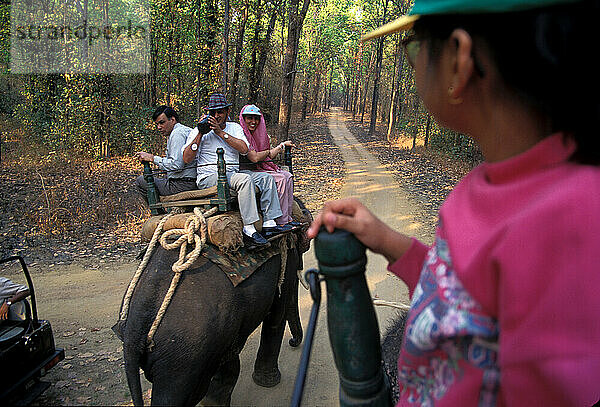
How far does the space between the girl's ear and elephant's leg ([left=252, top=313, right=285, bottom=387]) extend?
3.11 metres

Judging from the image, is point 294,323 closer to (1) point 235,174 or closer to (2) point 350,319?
(1) point 235,174

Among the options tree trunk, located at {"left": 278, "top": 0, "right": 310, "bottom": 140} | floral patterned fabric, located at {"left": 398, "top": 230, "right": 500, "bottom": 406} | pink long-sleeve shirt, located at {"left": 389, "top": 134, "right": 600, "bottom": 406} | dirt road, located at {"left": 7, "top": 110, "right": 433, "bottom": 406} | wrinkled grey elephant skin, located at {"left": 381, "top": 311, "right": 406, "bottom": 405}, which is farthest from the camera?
tree trunk, located at {"left": 278, "top": 0, "right": 310, "bottom": 140}

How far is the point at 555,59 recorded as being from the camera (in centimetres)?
70

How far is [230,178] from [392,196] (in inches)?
310

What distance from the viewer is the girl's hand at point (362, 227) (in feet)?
3.41

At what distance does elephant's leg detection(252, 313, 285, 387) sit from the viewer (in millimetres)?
3717

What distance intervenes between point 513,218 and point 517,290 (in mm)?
118

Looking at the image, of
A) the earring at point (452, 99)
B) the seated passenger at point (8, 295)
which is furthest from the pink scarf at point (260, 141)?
the earring at point (452, 99)

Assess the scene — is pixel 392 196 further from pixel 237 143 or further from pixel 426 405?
pixel 426 405

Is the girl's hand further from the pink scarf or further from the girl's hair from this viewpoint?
the pink scarf

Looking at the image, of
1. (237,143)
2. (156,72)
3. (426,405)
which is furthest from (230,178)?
(156,72)

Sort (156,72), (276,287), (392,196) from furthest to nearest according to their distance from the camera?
(156,72) → (392,196) → (276,287)

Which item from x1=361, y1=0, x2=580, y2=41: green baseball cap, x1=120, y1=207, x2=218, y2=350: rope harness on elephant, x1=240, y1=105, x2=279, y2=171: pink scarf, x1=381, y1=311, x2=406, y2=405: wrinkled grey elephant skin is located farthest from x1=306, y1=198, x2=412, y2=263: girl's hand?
x1=240, y1=105, x2=279, y2=171: pink scarf

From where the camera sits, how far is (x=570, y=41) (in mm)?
698
